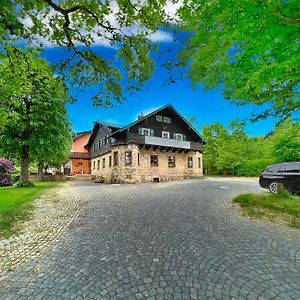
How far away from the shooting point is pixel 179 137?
30391 millimetres

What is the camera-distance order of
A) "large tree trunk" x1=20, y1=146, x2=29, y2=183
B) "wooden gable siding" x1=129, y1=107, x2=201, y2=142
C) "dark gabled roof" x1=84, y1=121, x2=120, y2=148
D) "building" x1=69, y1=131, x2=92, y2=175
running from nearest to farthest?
1. "large tree trunk" x1=20, y1=146, x2=29, y2=183
2. "wooden gable siding" x1=129, y1=107, x2=201, y2=142
3. "dark gabled roof" x1=84, y1=121, x2=120, y2=148
4. "building" x1=69, y1=131, x2=92, y2=175

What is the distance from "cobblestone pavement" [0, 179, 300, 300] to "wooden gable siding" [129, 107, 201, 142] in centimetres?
2020

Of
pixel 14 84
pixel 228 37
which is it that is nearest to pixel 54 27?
pixel 14 84

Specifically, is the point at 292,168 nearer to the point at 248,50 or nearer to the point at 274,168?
the point at 274,168

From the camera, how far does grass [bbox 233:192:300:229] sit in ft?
24.2

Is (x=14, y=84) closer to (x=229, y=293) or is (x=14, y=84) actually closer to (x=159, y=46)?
(x=159, y=46)

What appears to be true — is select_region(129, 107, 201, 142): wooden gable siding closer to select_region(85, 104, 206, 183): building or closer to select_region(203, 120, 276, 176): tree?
select_region(85, 104, 206, 183): building

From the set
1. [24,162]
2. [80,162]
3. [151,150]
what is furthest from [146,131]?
[80,162]

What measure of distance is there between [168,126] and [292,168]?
18.5 meters

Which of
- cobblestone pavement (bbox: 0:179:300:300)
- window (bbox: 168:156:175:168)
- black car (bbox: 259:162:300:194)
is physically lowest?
cobblestone pavement (bbox: 0:179:300:300)

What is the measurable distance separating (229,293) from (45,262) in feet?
11.6

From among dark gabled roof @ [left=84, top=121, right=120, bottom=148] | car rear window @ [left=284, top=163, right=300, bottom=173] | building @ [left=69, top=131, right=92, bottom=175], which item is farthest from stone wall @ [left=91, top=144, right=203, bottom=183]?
car rear window @ [left=284, top=163, right=300, bottom=173]

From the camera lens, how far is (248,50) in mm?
6012

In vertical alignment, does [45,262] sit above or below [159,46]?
below
